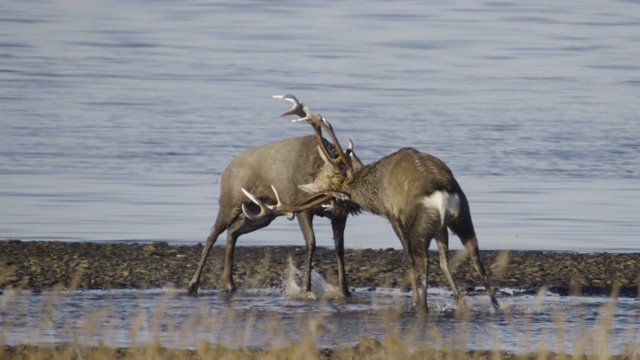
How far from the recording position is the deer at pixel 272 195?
15812 mm

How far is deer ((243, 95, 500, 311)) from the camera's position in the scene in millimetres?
13859

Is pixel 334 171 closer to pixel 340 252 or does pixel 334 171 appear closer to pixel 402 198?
pixel 340 252

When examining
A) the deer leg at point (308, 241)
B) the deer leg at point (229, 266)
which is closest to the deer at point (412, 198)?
the deer leg at point (308, 241)

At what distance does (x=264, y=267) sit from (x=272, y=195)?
1.27m

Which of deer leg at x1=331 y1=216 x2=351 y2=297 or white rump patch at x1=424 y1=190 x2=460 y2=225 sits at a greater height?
white rump patch at x1=424 y1=190 x2=460 y2=225

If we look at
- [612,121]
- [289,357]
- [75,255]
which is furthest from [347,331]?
[612,121]

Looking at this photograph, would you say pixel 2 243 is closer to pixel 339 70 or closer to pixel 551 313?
pixel 551 313

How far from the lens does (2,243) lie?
1841cm

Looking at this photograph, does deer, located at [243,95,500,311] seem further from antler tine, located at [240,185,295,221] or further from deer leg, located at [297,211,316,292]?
deer leg, located at [297,211,316,292]

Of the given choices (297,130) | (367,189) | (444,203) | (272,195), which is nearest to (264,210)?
(272,195)

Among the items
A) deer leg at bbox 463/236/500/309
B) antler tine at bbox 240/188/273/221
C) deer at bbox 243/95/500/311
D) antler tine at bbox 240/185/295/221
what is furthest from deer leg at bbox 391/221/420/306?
antler tine at bbox 240/188/273/221

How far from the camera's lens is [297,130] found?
3238 cm

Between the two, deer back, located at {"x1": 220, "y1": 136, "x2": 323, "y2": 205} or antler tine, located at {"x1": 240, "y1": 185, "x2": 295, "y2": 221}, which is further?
deer back, located at {"x1": 220, "y1": 136, "x2": 323, "y2": 205}

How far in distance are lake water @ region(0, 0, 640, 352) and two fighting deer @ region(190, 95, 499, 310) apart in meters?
0.52
